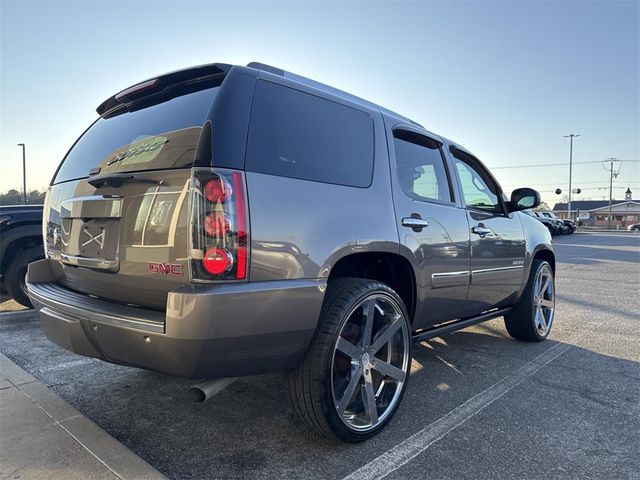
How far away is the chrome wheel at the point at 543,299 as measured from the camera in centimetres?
469

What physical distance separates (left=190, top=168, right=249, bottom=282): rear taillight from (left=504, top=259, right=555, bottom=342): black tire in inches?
136

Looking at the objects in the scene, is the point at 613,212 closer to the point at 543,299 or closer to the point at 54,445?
the point at 543,299

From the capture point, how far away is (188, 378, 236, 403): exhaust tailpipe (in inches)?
85.3

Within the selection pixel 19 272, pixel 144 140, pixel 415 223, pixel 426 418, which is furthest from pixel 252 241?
pixel 19 272

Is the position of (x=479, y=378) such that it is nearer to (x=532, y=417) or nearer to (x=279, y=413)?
(x=532, y=417)

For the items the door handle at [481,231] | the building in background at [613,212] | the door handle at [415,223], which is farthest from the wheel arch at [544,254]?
the building in background at [613,212]

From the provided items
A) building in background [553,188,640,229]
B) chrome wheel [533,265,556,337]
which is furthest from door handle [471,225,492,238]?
building in background [553,188,640,229]

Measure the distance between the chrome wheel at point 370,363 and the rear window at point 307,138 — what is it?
0.74 metres

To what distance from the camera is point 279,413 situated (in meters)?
2.92

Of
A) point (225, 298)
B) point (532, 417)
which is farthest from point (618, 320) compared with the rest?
point (225, 298)

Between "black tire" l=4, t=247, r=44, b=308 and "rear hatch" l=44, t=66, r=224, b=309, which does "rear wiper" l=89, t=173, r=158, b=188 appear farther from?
"black tire" l=4, t=247, r=44, b=308

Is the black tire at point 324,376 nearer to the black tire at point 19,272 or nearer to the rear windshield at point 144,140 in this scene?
the rear windshield at point 144,140

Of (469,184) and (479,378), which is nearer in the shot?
(479,378)

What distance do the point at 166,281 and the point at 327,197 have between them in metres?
0.89
